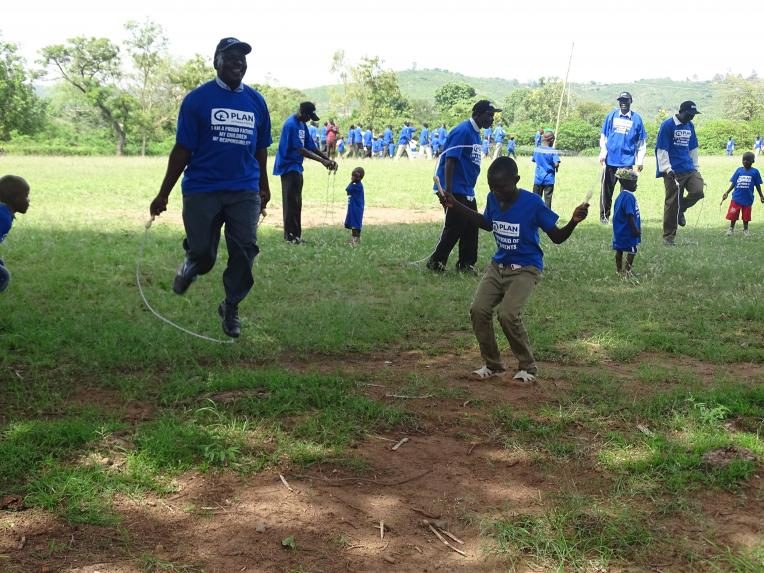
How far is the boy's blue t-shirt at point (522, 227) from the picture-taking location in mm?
5652

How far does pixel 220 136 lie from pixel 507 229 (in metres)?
2.28

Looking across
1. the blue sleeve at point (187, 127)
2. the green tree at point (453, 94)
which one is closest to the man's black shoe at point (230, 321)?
the blue sleeve at point (187, 127)

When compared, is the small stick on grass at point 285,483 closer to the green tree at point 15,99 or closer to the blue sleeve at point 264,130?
the blue sleeve at point 264,130

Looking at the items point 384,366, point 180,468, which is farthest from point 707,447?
point 180,468

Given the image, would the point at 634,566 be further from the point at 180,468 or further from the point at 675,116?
the point at 675,116

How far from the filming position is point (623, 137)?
14188 mm

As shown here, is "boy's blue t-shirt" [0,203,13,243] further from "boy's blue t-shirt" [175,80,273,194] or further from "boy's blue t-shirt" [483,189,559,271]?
"boy's blue t-shirt" [483,189,559,271]

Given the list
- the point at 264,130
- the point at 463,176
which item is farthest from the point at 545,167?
the point at 264,130

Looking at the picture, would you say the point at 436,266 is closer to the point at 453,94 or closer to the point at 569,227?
the point at 569,227

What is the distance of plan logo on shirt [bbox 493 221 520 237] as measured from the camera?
5.68 meters

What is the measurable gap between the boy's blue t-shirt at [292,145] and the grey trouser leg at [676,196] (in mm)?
6120

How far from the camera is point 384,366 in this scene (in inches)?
243

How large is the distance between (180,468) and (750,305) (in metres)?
6.41

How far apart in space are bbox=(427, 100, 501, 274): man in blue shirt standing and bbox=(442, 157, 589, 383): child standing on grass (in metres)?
3.42
